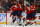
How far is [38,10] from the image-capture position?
89.9 inches

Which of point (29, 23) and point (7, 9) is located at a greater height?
point (7, 9)

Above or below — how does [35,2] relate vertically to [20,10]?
above

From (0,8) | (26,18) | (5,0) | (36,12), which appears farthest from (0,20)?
(36,12)

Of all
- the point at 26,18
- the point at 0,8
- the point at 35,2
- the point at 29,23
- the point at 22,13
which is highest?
the point at 35,2

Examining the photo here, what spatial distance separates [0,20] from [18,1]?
0.77 metres

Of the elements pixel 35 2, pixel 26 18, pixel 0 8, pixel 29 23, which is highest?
pixel 35 2

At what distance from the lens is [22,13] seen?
2285 millimetres

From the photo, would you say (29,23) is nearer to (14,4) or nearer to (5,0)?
(14,4)

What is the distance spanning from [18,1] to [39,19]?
0.80 meters

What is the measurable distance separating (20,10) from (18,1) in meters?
0.27

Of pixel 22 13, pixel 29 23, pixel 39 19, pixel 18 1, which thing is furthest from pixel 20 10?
pixel 39 19

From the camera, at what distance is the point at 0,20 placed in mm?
2320

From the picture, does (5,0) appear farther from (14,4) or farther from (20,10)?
(20,10)

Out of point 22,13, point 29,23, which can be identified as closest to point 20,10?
point 22,13
